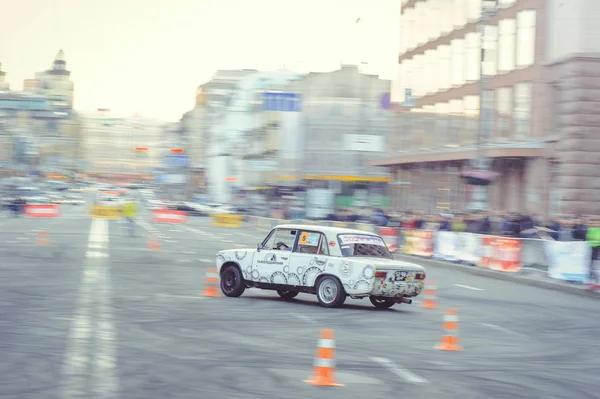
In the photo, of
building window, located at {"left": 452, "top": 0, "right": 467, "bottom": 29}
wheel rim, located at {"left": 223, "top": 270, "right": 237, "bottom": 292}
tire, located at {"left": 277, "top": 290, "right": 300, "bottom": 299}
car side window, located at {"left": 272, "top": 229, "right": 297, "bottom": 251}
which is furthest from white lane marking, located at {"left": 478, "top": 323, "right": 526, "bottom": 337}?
building window, located at {"left": 452, "top": 0, "right": 467, "bottom": 29}

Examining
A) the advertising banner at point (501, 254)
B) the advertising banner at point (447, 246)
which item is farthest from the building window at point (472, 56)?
the advertising banner at point (501, 254)

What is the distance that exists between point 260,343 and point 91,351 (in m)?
2.20

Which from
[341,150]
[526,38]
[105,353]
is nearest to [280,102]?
[341,150]

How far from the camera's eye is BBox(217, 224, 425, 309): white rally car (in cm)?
1855

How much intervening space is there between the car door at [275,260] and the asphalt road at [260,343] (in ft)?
1.54

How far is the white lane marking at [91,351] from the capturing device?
9703 millimetres

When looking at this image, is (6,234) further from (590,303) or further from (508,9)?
(590,303)

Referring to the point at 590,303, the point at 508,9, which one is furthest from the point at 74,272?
the point at 508,9

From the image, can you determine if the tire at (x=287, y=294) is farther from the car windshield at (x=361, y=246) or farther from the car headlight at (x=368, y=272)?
the car headlight at (x=368, y=272)

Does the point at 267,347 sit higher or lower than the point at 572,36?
lower

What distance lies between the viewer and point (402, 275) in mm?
18797

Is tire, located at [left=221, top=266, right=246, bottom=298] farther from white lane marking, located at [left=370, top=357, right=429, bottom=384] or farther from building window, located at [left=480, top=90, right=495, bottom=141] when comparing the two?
building window, located at [left=480, top=90, right=495, bottom=141]

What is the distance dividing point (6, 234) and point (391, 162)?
24.4m

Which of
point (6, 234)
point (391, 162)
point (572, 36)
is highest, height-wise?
point (572, 36)
